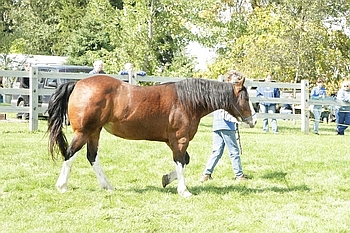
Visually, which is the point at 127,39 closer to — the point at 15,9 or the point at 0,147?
the point at 0,147

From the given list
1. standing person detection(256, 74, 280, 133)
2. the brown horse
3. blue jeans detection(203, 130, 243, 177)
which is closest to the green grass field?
blue jeans detection(203, 130, 243, 177)

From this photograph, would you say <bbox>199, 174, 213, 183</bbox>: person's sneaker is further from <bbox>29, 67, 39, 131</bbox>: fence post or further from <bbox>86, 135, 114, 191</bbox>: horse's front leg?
<bbox>29, 67, 39, 131</bbox>: fence post

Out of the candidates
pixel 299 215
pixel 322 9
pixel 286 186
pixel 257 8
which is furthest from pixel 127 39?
pixel 299 215

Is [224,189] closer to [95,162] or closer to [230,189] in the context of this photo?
[230,189]

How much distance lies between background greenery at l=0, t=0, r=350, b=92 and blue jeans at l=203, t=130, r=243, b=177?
1276 centimetres

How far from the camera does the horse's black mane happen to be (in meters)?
6.69

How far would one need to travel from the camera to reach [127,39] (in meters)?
21.1

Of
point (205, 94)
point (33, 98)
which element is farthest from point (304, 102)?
point (205, 94)

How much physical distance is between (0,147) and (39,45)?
1376 inches

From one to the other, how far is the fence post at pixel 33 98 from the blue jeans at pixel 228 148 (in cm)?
581

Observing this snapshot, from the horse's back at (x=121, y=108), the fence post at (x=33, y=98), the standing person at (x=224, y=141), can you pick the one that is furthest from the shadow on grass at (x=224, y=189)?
the fence post at (x=33, y=98)

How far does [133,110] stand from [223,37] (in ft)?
68.9

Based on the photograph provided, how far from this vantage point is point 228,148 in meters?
7.69

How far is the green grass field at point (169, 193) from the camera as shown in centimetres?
536
